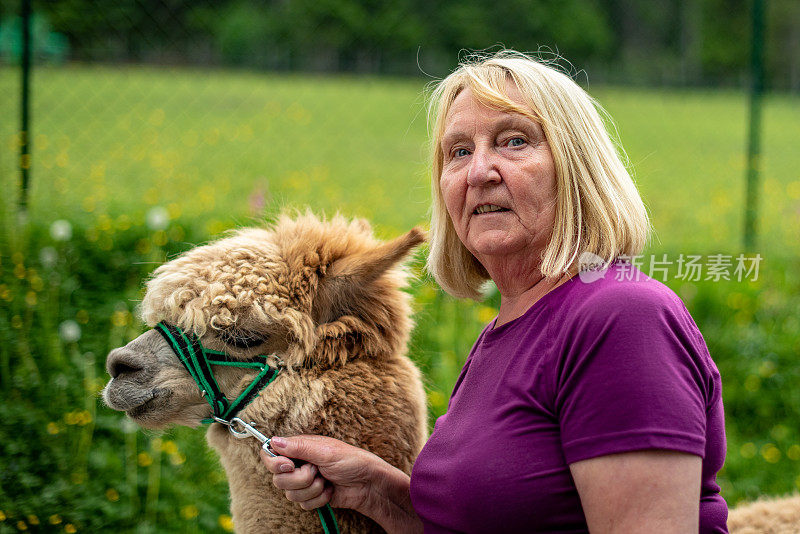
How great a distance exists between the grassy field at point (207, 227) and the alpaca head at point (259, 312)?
2.47 feet

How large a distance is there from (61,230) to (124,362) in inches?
114

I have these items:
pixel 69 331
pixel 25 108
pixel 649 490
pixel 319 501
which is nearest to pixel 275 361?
pixel 319 501

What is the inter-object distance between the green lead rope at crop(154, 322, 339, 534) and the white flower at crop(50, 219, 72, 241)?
9.36ft

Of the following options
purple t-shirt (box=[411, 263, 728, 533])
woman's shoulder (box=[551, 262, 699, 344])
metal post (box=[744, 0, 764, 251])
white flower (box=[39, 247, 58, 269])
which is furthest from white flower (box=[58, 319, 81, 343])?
metal post (box=[744, 0, 764, 251])

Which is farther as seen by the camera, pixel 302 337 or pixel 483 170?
pixel 302 337

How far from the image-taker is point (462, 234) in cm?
212

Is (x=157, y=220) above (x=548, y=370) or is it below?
above

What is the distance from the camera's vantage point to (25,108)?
5.35 meters

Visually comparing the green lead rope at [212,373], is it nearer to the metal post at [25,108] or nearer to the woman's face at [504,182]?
the woman's face at [504,182]

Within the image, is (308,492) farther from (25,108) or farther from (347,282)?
(25,108)

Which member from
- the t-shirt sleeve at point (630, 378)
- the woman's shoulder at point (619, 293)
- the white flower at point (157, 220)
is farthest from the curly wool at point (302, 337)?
the white flower at point (157, 220)

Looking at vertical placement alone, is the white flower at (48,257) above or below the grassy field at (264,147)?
below

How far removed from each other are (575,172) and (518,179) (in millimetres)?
139

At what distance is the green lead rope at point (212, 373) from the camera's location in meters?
2.19
